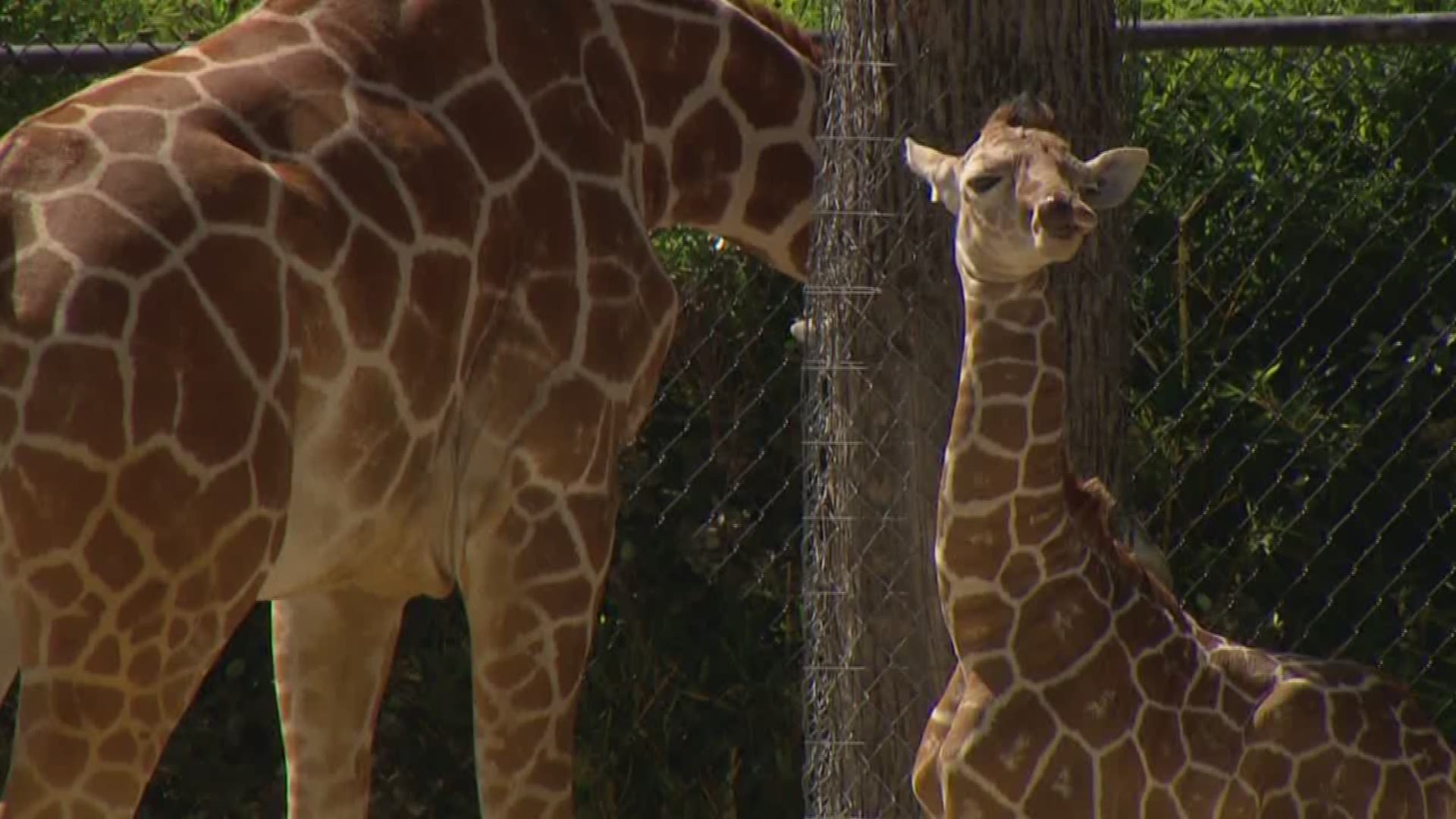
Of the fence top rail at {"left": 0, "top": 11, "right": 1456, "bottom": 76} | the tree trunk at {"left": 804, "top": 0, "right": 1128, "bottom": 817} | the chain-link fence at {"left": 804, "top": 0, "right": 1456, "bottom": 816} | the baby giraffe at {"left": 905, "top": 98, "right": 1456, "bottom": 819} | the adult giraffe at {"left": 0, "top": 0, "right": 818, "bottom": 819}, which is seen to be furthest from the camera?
the chain-link fence at {"left": 804, "top": 0, "right": 1456, "bottom": 816}

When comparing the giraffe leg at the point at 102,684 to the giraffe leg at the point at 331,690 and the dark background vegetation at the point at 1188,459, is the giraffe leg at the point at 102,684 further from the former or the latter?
the dark background vegetation at the point at 1188,459

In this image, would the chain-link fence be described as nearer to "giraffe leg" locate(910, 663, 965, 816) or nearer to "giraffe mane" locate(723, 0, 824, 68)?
"giraffe mane" locate(723, 0, 824, 68)

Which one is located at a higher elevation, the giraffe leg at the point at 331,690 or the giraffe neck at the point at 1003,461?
the giraffe neck at the point at 1003,461

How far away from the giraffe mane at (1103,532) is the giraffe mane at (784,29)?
1.42m

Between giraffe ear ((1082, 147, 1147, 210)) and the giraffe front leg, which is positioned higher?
giraffe ear ((1082, 147, 1147, 210))

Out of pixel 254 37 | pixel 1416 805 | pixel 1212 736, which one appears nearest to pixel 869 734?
pixel 1212 736

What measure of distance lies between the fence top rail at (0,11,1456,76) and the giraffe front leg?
1338 mm

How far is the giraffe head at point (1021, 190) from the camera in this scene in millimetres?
4176

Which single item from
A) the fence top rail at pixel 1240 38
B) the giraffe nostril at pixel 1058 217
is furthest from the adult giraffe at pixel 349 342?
the giraffe nostril at pixel 1058 217

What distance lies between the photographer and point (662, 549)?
6219mm

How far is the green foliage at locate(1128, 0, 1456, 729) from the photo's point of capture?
19.7 ft

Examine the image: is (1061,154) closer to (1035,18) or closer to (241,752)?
(1035,18)

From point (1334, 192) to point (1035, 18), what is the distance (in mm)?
1456

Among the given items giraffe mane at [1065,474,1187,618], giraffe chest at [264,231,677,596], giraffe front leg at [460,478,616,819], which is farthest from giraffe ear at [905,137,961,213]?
giraffe front leg at [460,478,616,819]
